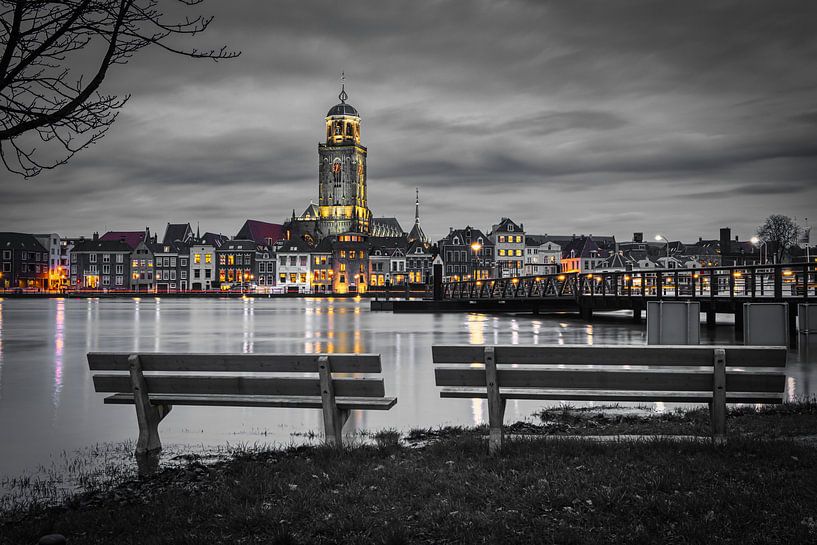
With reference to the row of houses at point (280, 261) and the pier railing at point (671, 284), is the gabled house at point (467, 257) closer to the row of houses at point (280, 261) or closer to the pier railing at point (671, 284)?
the row of houses at point (280, 261)

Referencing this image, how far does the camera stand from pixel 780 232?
10806 cm

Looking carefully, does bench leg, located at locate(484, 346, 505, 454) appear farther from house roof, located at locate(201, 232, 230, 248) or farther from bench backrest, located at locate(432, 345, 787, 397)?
house roof, located at locate(201, 232, 230, 248)

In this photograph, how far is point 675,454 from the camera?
306 inches

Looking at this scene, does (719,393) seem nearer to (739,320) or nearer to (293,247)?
(739,320)

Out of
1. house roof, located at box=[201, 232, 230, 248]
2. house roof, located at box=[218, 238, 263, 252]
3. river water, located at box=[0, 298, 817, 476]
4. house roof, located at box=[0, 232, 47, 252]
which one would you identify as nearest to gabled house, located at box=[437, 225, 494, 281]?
house roof, located at box=[218, 238, 263, 252]

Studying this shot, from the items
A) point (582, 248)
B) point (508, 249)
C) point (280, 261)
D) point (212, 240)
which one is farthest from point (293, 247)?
point (582, 248)

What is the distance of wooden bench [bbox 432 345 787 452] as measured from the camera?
7844mm

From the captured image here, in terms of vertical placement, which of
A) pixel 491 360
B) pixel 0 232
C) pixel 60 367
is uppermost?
pixel 0 232

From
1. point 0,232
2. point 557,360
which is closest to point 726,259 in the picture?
point 0,232

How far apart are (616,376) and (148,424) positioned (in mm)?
5488

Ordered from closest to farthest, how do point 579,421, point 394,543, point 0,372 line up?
point 394,543, point 579,421, point 0,372

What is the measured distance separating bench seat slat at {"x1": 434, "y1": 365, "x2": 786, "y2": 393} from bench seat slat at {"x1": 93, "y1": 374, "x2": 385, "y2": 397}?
0.91 m

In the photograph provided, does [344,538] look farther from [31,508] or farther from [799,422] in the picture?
[799,422]

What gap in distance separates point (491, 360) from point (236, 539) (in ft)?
11.0
